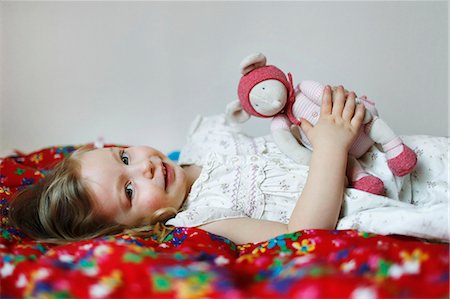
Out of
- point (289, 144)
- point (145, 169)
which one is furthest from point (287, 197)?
point (145, 169)

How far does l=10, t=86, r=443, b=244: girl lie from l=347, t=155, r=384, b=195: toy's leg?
0.11ft

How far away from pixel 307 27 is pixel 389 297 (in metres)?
1.56

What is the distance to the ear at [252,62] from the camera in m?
1.15

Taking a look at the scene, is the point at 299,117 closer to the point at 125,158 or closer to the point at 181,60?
the point at 125,158

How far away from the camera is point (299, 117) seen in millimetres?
1172

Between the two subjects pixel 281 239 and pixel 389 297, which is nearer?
pixel 389 297

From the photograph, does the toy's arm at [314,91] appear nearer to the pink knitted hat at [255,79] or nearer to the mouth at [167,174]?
the pink knitted hat at [255,79]

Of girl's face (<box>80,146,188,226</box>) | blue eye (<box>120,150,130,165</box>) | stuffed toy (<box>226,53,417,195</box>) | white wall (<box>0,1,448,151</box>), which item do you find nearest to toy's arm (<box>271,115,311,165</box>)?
stuffed toy (<box>226,53,417,195</box>)

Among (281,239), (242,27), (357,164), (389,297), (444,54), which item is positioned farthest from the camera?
(242,27)

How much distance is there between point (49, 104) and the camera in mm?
2193

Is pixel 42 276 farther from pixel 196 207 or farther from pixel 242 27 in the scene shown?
pixel 242 27

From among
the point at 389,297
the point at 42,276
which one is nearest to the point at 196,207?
the point at 42,276

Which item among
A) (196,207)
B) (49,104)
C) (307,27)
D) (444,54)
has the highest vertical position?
(307,27)

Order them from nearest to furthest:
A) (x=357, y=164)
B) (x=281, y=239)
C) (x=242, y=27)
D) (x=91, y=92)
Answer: (x=281, y=239)
(x=357, y=164)
(x=242, y=27)
(x=91, y=92)
